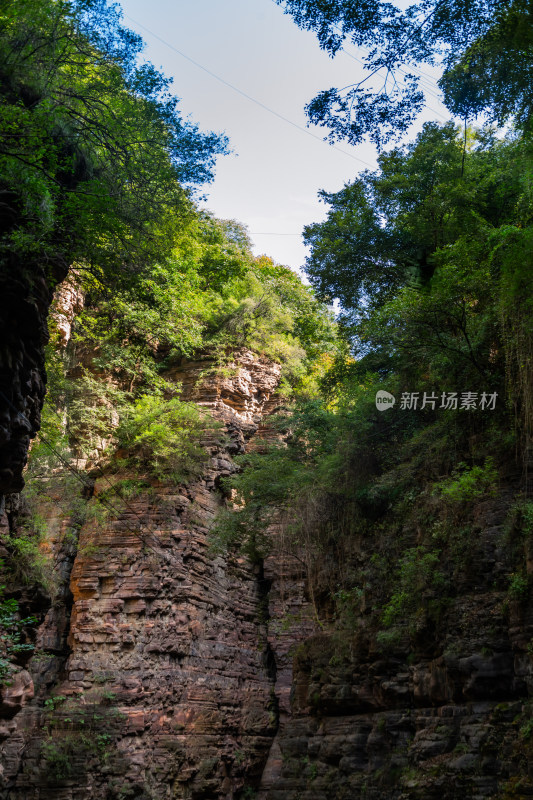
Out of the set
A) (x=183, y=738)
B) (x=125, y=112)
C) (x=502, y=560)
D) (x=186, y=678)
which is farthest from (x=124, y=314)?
(x=502, y=560)

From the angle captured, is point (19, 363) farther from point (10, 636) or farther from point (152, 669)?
point (152, 669)

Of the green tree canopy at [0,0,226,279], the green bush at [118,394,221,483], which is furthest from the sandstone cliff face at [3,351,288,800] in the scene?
the green tree canopy at [0,0,226,279]

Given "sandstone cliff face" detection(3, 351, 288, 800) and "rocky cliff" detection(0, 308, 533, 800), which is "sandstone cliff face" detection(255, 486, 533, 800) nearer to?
"rocky cliff" detection(0, 308, 533, 800)

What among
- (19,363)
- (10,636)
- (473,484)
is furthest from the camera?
(10,636)

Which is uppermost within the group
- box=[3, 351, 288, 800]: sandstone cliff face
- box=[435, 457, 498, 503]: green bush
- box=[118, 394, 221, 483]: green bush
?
box=[118, 394, 221, 483]: green bush

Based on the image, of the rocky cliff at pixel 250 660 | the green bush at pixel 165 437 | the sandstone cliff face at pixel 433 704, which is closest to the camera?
the sandstone cliff face at pixel 433 704

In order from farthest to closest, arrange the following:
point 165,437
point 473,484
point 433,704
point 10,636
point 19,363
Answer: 1. point 165,437
2. point 10,636
3. point 473,484
4. point 433,704
5. point 19,363

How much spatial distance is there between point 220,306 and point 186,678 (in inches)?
443

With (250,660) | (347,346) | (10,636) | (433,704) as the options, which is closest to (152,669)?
(250,660)

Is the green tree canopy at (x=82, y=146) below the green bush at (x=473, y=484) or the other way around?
the other way around

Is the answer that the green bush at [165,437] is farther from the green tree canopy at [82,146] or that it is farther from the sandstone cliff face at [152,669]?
the green tree canopy at [82,146]

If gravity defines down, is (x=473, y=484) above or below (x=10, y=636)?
above

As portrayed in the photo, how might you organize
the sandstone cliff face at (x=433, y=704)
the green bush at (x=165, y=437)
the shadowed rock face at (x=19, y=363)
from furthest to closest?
the green bush at (x=165, y=437) < the shadowed rock face at (x=19, y=363) < the sandstone cliff face at (x=433, y=704)

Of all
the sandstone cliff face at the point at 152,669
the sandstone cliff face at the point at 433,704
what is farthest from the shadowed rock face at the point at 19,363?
the sandstone cliff face at the point at 152,669
